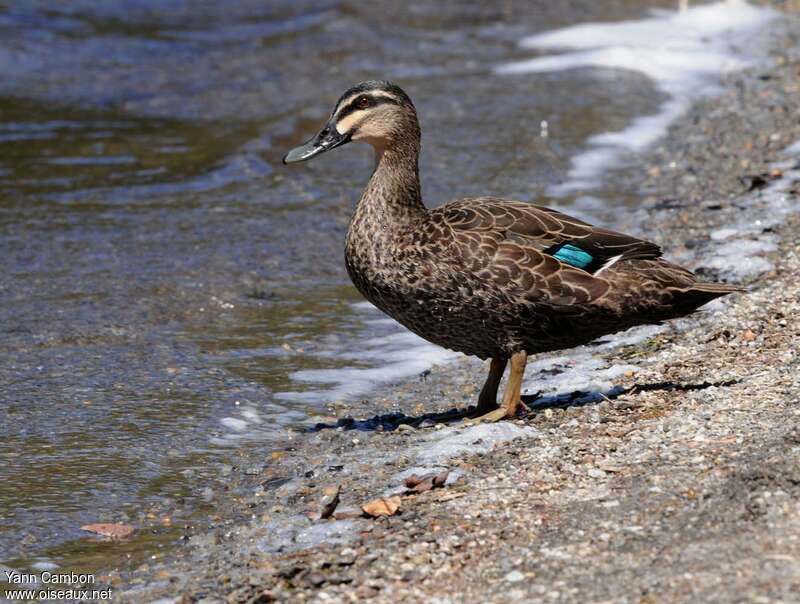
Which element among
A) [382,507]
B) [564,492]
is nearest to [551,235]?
[564,492]

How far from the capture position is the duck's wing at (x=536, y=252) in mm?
5852

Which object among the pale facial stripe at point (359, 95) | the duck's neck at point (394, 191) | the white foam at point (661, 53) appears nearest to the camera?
the duck's neck at point (394, 191)

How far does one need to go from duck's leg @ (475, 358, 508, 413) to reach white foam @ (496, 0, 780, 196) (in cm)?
504

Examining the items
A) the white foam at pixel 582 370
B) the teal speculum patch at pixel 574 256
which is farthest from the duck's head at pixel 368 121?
the white foam at pixel 582 370

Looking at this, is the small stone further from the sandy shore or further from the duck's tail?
the duck's tail

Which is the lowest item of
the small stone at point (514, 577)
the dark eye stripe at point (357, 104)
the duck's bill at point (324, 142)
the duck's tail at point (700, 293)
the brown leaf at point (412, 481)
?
the brown leaf at point (412, 481)

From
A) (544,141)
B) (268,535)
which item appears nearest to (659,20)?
(544,141)

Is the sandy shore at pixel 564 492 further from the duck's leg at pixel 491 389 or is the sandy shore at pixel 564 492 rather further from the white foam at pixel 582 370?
the duck's leg at pixel 491 389

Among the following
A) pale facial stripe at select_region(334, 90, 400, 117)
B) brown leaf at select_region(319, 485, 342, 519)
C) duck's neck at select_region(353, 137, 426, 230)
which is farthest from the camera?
pale facial stripe at select_region(334, 90, 400, 117)

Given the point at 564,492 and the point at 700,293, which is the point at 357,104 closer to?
the point at 700,293

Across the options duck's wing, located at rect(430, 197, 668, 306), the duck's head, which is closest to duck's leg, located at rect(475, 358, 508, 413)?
duck's wing, located at rect(430, 197, 668, 306)

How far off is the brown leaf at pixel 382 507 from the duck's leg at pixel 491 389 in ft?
4.61

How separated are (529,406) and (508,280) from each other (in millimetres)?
774

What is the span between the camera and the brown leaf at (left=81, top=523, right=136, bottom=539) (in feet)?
17.3
